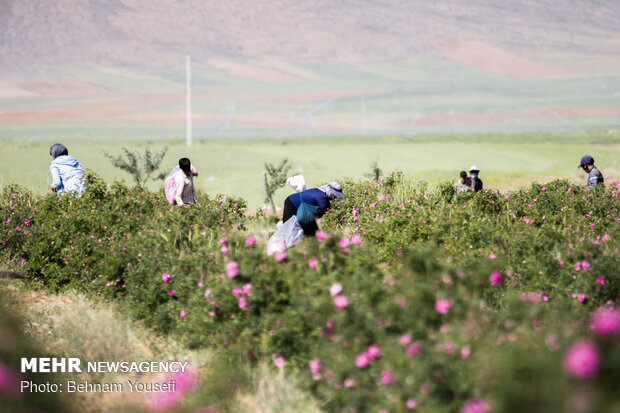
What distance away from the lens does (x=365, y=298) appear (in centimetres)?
403

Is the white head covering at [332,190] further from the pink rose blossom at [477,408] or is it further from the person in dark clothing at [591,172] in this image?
the person in dark clothing at [591,172]

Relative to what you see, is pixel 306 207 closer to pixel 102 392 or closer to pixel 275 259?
pixel 275 259

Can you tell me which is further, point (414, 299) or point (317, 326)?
point (317, 326)

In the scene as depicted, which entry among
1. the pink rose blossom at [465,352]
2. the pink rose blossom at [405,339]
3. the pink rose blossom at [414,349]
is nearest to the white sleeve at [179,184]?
the pink rose blossom at [405,339]

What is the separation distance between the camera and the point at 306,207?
23.9 feet

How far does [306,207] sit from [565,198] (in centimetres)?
610

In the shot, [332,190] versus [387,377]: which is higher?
[332,190]

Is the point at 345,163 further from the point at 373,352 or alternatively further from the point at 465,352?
the point at 465,352

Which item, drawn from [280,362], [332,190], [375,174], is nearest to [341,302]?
[280,362]

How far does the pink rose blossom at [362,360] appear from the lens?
12.3 feet

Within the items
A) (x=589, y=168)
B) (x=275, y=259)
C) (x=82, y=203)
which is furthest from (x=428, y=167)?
(x=275, y=259)

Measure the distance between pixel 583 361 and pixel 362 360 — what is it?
1.56m

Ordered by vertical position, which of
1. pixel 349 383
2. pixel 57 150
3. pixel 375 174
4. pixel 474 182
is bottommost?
pixel 375 174

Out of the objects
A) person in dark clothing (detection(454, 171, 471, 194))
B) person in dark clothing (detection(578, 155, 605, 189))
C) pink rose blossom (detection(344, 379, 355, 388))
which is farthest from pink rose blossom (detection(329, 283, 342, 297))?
person in dark clothing (detection(578, 155, 605, 189))
